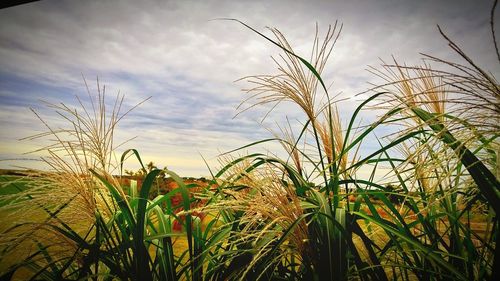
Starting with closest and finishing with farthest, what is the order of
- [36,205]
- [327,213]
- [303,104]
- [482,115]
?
[482,115]
[327,213]
[303,104]
[36,205]

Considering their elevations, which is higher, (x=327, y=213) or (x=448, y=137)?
(x=448, y=137)

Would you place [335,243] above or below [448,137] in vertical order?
below

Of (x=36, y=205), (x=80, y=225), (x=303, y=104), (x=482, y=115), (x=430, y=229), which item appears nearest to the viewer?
(x=482, y=115)

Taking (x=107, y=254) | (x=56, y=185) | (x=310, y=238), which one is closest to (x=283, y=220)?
(x=310, y=238)

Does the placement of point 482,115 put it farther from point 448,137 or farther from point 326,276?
point 326,276

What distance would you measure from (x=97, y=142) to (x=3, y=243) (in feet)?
1.74

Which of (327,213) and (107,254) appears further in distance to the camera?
(107,254)

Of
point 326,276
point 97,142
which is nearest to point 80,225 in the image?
→ point 97,142

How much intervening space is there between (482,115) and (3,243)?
5.53 ft

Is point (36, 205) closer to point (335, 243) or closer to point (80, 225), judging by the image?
point (80, 225)

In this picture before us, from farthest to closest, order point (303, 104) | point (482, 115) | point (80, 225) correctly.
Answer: point (80, 225) → point (303, 104) → point (482, 115)

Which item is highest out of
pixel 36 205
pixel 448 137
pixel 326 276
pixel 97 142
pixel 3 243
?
pixel 97 142

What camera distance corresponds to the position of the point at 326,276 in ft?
2.99

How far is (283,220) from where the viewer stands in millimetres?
938
